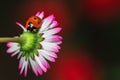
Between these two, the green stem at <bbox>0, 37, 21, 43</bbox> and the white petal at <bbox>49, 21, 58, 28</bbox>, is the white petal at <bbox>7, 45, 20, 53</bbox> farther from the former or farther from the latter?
the white petal at <bbox>49, 21, 58, 28</bbox>

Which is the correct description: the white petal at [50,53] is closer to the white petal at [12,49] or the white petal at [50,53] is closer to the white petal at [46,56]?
the white petal at [46,56]

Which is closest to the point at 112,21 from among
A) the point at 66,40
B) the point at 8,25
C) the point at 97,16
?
the point at 97,16

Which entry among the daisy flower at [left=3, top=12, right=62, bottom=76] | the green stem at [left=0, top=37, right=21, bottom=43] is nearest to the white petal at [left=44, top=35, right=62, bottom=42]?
the daisy flower at [left=3, top=12, right=62, bottom=76]

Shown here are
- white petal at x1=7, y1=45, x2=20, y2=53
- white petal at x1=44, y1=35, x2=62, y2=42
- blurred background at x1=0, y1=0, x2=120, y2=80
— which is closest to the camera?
blurred background at x1=0, y1=0, x2=120, y2=80

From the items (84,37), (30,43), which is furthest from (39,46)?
(84,37)

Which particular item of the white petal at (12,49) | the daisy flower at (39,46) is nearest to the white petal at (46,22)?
the daisy flower at (39,46)

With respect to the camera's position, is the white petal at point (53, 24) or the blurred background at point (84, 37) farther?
the white petal at point (53, 24)
